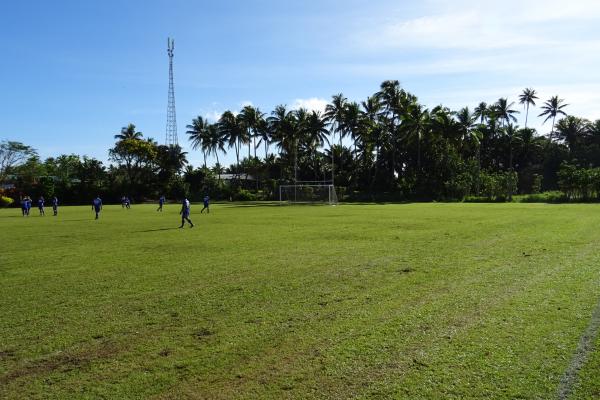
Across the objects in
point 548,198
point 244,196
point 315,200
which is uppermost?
point 244,196

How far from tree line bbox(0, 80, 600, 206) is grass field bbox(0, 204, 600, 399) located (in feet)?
185

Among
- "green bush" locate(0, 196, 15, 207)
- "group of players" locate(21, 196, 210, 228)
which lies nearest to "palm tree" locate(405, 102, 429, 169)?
"group of players" locate(21, 196, 210, 228)

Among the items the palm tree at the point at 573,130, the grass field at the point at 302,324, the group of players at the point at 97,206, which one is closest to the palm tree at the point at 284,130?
the group of players at the point at 97,206

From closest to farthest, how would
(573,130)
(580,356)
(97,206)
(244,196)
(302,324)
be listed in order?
1. (580,356)
2. (302,324)
3. (97,206)
4. (244,196)
5. (573,130)

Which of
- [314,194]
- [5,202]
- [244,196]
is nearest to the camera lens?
[314,194]

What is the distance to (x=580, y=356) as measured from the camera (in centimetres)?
515

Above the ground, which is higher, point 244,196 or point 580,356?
point 244,196

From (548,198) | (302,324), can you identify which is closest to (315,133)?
(548,198)

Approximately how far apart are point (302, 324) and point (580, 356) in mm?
3300

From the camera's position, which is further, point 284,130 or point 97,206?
point 284,130

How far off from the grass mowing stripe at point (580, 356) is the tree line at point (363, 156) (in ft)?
196

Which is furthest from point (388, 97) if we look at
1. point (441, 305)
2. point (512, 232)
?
point (441, 305)

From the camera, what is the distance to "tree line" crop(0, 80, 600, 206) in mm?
69250

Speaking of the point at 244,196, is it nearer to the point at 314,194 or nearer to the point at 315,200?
the point at 314,194
